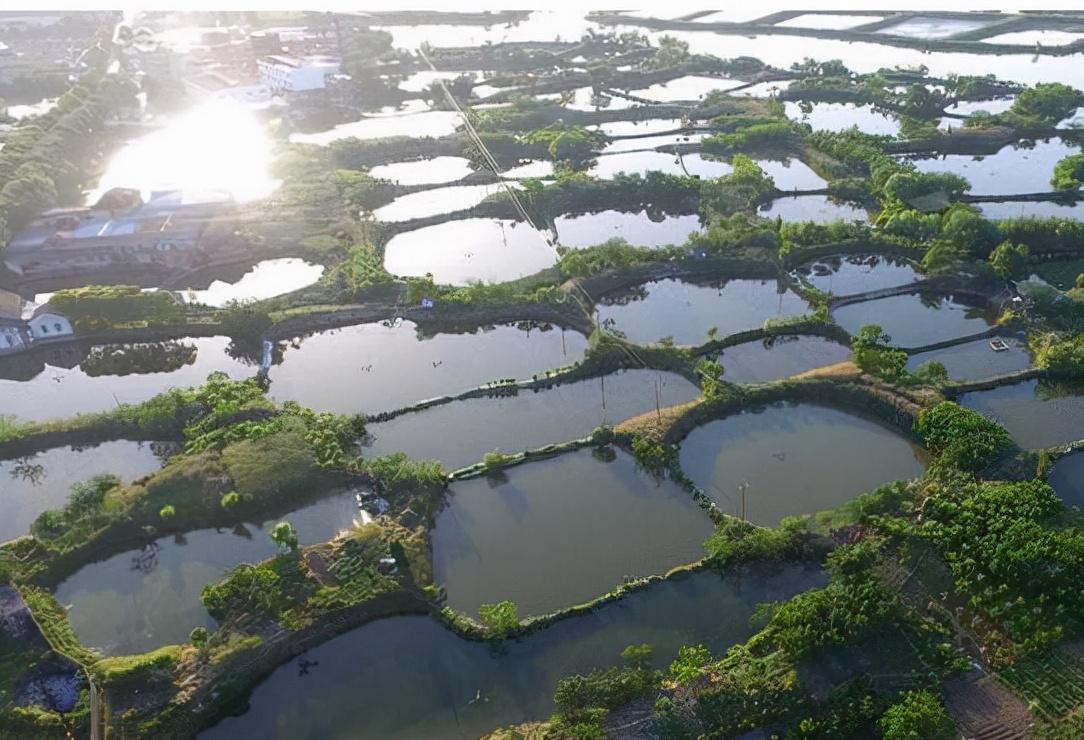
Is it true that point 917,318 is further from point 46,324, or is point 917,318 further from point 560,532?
point 46,324

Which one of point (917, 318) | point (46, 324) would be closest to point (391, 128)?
point (46, 324)

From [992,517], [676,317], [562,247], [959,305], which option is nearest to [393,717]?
[992,517]

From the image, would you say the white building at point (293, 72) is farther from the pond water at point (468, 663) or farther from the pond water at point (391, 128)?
the pond water at point (468, 663)

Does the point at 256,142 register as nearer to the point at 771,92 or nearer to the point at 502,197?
the point at 502,197

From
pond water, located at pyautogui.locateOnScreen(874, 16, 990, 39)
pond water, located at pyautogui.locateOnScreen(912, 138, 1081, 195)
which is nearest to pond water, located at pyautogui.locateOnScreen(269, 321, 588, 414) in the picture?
pond water, located at pyautogui.locateOnScreen(912, 138, 1081, 195)

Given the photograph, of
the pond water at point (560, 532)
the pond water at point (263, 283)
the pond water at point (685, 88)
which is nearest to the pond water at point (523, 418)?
the pond water at point (560, 532)

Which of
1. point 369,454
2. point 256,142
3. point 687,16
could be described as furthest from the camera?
point 687,16
